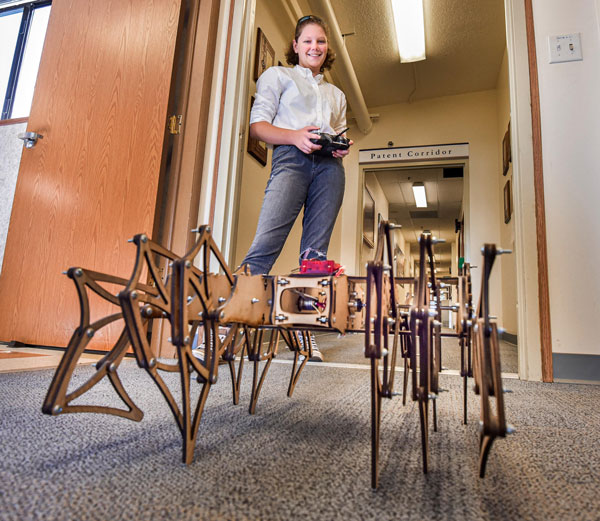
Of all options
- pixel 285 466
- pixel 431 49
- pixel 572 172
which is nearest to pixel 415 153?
pixel 431 49

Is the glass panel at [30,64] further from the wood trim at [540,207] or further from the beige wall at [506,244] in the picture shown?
the beige wall at [506,244]

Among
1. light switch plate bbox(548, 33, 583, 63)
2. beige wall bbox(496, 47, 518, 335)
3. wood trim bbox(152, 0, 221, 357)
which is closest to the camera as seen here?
light switch plate bbox(548, 33, 583, 63)

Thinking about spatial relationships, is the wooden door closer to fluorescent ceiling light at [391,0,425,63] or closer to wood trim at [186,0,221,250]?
wood trim at [186,0,221,250]

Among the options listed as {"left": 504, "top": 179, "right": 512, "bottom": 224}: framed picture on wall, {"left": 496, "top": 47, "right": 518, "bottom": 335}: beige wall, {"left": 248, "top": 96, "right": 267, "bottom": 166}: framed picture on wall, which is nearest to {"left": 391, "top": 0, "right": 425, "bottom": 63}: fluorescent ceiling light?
{"left": 496, "top": 47, "right": 518, "bottom": 335}: beige wall

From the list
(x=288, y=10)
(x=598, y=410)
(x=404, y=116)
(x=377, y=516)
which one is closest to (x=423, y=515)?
(x=377, y=516)

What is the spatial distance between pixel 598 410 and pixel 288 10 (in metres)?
3.24

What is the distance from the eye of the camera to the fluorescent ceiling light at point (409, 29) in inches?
125

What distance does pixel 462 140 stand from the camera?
4.31 metres

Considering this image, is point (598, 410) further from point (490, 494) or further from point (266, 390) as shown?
point (266, 390)

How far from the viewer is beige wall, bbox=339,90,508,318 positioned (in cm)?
411

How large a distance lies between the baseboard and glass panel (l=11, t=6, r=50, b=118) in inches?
140

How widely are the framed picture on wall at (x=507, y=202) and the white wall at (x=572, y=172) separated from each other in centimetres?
172

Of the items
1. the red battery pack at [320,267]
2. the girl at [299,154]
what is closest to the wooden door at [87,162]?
the girl at [299,154]

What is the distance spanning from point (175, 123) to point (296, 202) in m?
0.95
